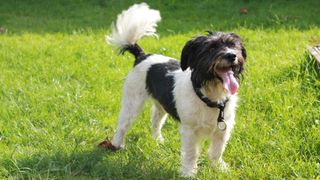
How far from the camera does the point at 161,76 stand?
4180 mm

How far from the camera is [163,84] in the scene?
13.5ft

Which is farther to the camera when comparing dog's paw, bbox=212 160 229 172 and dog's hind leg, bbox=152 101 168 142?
dog's hind leg, bbox=152 101 168 142

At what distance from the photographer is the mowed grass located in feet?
13.1

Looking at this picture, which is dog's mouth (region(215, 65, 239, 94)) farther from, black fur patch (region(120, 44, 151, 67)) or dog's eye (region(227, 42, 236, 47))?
black fur patch (region(120, 44, 151, 67))

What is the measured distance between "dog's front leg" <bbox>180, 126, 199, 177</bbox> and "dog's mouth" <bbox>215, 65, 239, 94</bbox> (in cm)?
56

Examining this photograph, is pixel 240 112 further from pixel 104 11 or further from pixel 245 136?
pixel 104 11

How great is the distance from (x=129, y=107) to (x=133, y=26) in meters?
0.71

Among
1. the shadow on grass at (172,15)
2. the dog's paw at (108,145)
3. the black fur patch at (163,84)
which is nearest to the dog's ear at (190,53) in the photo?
the black fur patch at (163,84)

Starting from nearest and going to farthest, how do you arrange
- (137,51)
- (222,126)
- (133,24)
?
(222,126) < (133,24) < (137,51)

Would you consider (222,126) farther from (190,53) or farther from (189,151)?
(190,53)

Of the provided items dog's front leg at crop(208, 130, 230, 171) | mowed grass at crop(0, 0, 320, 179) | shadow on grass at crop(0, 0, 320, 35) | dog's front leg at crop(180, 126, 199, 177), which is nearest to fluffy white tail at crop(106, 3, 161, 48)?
mowed grass at crop(0, 0, 320, 179)

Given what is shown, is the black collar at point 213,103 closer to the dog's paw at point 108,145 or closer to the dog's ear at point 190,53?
the dog's ear at point 190,53

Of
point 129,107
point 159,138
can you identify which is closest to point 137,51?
point 129,107

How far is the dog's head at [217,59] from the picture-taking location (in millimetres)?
3316
